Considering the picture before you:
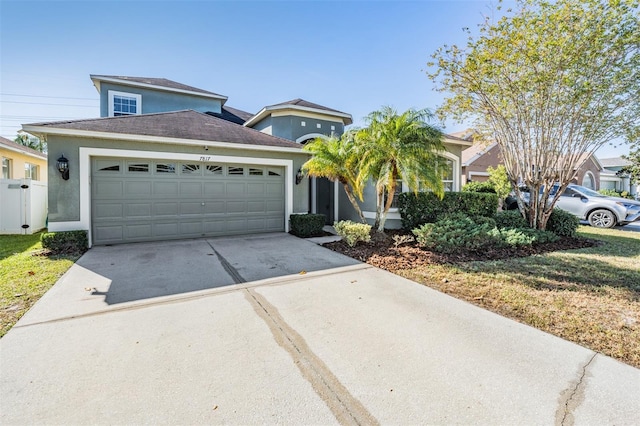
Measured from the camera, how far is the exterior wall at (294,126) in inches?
492

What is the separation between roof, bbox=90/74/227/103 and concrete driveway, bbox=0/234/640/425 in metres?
12.0

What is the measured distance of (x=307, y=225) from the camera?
9.52 m

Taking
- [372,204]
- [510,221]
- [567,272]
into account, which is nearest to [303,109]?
[372,204]

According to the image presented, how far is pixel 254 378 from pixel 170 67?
57.9ft

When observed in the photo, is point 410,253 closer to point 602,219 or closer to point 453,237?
point 453,237

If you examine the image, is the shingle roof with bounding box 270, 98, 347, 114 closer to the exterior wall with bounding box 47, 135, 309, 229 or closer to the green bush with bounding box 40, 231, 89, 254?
the exterior wall with bounding box 47, 135, 309, 229

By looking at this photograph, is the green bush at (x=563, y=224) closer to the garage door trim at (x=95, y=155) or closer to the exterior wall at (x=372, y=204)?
the exterior wall at (x=372, y=204)

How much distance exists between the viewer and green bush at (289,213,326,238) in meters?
9.51

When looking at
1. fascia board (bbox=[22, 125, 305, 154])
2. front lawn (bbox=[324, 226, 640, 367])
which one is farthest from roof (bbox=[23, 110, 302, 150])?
front lawn (bbox=[324, 226, 640, 367])

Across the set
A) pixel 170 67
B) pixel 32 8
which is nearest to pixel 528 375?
pixel 32 8

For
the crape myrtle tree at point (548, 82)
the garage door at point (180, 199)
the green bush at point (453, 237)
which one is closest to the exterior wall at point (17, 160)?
the garage door at point (180, 199)

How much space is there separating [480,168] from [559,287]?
20.8 m

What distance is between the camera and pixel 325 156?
8055mm

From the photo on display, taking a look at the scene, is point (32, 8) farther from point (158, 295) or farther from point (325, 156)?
point (158, 295)
